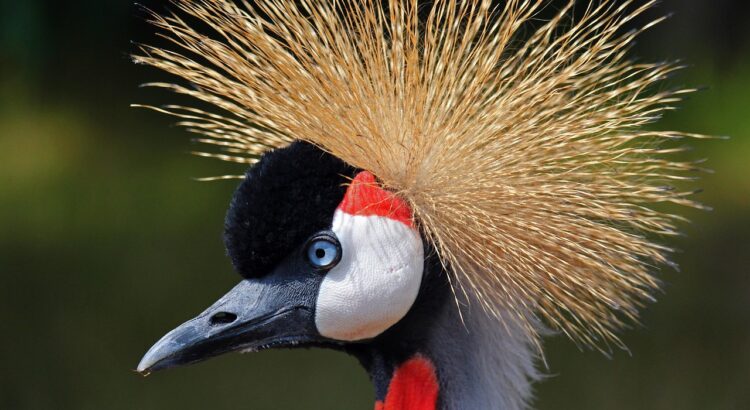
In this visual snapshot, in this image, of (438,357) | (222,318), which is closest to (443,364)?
(438,357)

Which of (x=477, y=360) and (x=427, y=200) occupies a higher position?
(x=427, y=200)

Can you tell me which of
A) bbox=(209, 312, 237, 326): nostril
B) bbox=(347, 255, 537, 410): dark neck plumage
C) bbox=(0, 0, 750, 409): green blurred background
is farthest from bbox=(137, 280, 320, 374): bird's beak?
bbox=(0, 0, 750, 409): green blurred background

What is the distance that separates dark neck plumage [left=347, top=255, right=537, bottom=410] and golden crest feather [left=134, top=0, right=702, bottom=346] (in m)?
0.03

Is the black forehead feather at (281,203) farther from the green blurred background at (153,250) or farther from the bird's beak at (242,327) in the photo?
the green blurred background at (153,250)

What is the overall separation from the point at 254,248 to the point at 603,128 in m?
0.42

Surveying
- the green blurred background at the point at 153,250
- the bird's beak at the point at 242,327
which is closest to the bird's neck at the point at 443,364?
the bird's beak at the point at 242,327

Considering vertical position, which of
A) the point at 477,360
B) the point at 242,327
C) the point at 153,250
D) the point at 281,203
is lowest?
the point at 477,360

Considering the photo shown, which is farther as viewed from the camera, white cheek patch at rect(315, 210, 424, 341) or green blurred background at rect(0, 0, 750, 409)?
green blurred background at rect(0, 0, 750, 409)

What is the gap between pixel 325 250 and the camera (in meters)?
1.13

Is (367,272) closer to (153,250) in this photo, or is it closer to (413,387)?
(413,387)

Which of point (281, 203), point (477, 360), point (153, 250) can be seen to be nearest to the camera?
point (281, 203)

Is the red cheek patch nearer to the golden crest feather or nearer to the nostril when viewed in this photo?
the golden crest feather

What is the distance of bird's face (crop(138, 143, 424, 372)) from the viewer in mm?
1118

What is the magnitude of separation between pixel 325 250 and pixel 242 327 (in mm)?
128
